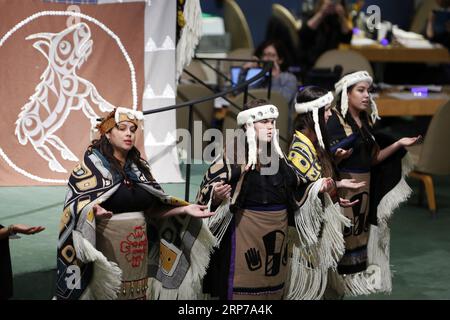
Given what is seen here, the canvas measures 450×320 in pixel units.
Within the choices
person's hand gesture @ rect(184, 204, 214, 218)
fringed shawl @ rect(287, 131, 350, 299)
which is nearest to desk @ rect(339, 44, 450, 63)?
fringed shawl @ rect(287, 131, 350, 299)

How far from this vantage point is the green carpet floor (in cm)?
521

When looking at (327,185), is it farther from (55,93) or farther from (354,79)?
(55,93)

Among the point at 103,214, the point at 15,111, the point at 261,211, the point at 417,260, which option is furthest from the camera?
the point at 417,260

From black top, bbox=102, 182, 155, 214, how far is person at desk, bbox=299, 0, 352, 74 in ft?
21.2

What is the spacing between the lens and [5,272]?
4.58 metres

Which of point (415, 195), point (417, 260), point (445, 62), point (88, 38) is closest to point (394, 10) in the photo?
point (445, 62)

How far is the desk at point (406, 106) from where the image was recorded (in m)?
8.73

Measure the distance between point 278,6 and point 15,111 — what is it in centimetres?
666

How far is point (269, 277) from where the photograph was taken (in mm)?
4992

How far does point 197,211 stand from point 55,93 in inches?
71.9

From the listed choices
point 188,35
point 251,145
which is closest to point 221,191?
point 251,145

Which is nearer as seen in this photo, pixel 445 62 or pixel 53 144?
pixel 53 144

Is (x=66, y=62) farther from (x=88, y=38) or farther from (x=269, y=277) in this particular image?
(x=269, y=277)

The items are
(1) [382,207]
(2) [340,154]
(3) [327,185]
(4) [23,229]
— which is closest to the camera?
(4) [23,229]
